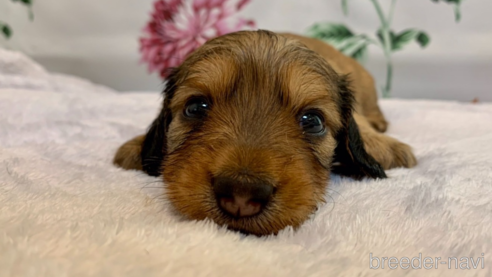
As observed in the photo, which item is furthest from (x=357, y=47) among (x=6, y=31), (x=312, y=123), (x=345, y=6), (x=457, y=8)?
(x=6, y=31)

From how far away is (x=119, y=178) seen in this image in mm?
1334

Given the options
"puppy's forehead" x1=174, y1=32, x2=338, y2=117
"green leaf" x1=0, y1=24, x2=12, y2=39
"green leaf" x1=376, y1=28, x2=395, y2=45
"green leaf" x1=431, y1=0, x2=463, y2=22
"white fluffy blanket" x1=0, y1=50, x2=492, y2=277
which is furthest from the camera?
"green leaf" x1=0, y1=24, x2=12, y2=39

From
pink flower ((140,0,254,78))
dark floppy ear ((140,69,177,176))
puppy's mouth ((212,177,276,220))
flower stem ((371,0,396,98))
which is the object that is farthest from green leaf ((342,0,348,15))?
puppy's mouth ((212,177,276,220))

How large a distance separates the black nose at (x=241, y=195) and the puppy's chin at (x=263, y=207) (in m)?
0.01

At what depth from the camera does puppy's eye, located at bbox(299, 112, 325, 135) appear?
1.35m

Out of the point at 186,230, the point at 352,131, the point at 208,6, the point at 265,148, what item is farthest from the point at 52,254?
the point at 208,6

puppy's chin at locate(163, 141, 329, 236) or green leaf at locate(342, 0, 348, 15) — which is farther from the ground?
puppy's chin at locate(163, 141, 329, 236)

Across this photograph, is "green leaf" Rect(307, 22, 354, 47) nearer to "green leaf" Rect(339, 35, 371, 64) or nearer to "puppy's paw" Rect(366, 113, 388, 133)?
"green leaf" Rect(339, 35, 371, 64)

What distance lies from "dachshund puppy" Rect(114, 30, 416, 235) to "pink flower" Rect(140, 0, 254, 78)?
193cm

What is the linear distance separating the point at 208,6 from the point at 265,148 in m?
2.78

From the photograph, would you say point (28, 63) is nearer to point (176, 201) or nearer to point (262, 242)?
point (176, 201)

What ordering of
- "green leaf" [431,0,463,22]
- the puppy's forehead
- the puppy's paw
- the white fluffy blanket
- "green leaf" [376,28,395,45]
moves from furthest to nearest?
"green leaf" [376,28,395,45] → "green leaf" [431,0,463,22] → the puppy's paw → the puppy's forehead → the white fluffy blanket

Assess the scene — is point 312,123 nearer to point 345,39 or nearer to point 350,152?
point 350,152

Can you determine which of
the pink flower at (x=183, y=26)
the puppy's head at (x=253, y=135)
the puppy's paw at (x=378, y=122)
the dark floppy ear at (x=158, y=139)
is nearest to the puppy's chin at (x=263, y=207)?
the puppy's head at (x=253, y=135)
